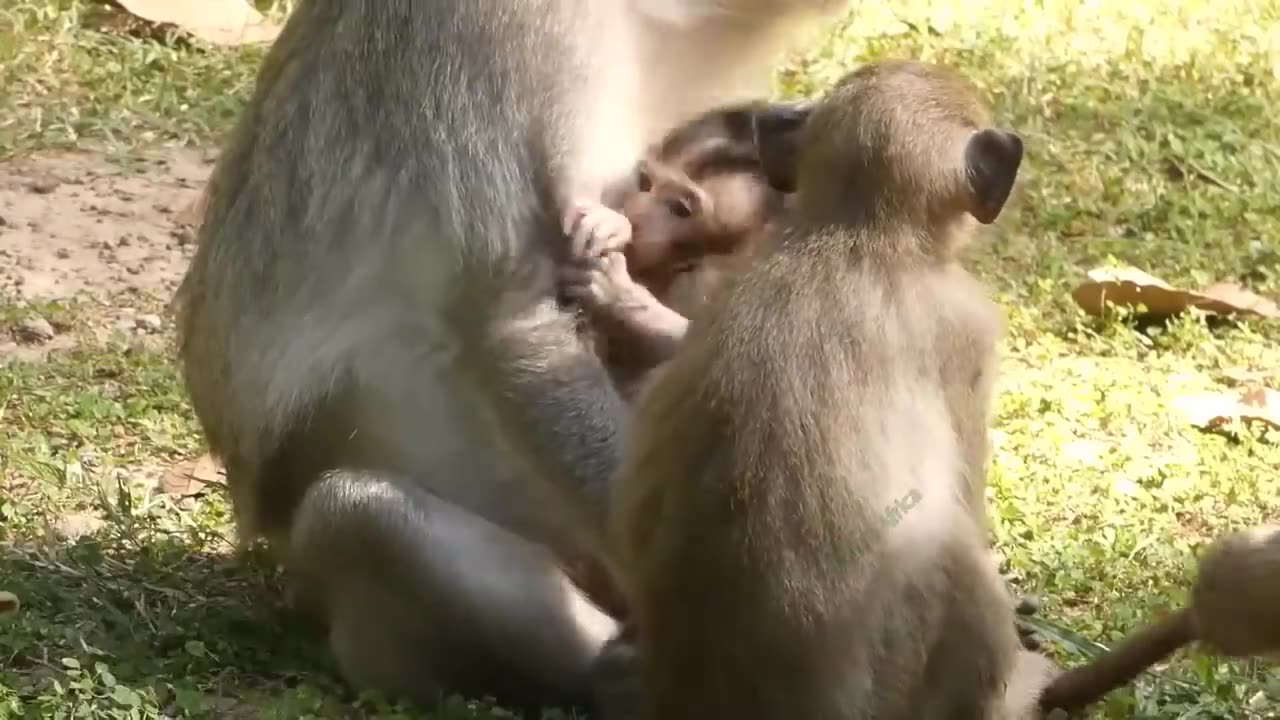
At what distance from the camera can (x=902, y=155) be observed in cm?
325

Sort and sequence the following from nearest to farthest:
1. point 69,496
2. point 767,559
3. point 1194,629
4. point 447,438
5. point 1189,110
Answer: point 767,559 < point 1194,629 < point 447,438 < point 69,496 < point 1189,110

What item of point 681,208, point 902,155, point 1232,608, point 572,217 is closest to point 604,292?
point 572,217

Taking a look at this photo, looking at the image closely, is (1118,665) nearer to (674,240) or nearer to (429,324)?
(674,240)

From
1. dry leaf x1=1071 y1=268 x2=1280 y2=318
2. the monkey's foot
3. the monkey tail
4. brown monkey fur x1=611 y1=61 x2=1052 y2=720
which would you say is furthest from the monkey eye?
dry leaf x1=1071 y1=268 x2=1280 y2=318

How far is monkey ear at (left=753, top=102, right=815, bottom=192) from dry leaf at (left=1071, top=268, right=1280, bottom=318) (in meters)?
2.39

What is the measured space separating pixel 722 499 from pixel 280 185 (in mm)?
1370

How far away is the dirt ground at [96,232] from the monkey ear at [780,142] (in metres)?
2.61

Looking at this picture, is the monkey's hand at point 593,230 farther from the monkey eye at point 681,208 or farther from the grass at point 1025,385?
the grass at point 1025,385

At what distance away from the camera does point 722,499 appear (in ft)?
9.88

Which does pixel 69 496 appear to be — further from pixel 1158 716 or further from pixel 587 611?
pixel 1158 716

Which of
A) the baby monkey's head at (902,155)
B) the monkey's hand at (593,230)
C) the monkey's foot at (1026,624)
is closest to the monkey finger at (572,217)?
the monkey's hand at (593,230)

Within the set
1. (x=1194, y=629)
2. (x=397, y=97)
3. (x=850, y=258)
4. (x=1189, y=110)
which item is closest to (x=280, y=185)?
(x=397, y=97)

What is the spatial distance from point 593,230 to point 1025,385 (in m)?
2.05

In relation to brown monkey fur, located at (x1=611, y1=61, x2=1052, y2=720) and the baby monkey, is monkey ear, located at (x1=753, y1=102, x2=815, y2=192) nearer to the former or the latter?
the baby monkey
